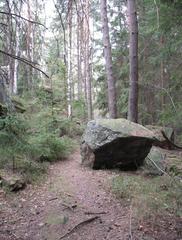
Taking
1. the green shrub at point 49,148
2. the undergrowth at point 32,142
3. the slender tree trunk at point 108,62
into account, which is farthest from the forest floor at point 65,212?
the slender tree trunk at point 108,62

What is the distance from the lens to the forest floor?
177 inches

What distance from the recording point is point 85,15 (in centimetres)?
241

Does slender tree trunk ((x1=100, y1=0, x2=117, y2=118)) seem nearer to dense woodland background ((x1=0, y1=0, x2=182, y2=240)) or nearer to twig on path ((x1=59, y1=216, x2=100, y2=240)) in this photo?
dense woodland background ((x1=0, y1=0, x2=182, y2=240))

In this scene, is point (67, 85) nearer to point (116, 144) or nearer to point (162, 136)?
point (162, 136)

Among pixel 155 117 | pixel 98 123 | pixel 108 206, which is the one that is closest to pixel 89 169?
pixel 98 123

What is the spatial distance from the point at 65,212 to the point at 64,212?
0.06 ft

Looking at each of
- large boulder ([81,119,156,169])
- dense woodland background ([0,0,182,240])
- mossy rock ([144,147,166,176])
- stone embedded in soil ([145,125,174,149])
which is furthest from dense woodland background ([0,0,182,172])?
mossy rock ([144,147,166,176])

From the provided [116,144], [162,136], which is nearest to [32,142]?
[116,144]

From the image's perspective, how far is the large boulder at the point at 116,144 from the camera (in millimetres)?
7316

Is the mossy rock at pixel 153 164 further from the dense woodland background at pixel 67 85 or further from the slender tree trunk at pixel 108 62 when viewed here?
the slender tree trunk at pixel 108 62

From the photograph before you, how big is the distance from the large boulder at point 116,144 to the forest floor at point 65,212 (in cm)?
83

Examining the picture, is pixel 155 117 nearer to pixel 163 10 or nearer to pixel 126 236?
pixel 163 10

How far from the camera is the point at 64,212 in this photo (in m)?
5.10

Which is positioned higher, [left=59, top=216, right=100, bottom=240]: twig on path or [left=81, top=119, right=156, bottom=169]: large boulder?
[left=81, top=119, right=156, bottom=169]: large boulder
